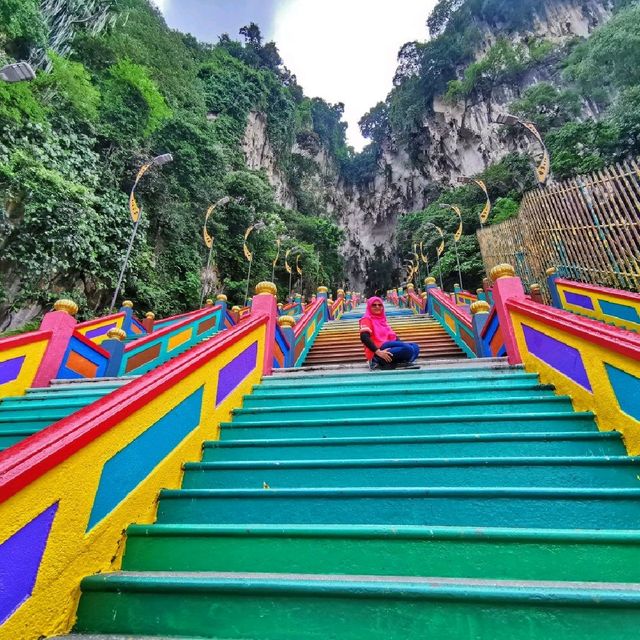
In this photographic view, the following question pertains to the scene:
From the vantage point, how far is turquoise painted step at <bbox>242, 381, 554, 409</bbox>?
2.71 m

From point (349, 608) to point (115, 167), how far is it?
16.4m

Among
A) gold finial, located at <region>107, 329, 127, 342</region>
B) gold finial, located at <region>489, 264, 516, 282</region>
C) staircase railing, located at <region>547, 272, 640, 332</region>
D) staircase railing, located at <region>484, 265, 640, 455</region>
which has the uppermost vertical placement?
gold finial, located at <region>107, 329, 127, 342</region>

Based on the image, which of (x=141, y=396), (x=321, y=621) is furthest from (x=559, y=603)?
(x=141, y=396)

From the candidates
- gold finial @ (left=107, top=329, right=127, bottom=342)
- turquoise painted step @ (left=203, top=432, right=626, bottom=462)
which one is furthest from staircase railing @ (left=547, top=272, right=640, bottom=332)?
gold finial @ (left=107, top=329, right=127, bottom=342)

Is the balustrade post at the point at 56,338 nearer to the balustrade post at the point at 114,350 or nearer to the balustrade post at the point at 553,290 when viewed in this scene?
the balustrade post at the point at 114,350

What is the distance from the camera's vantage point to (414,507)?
1.57 meters

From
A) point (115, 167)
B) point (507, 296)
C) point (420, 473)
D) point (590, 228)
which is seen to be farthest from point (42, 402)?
point (115, 167)

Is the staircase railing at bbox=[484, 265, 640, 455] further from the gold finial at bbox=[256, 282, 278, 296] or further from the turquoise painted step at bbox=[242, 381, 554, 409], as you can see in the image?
the gold finial at bbox=[256, 282, 278, 296]

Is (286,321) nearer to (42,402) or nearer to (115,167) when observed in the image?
(42,402)

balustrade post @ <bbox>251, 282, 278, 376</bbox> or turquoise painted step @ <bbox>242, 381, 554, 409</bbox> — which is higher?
balustrade post @ <bbox>251, 282, 278, 376</bbox>

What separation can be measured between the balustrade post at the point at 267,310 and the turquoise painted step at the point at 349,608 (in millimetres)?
2585

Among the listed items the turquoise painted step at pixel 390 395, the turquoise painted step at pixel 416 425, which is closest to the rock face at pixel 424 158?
the turquoise painted step at pixel 390 395

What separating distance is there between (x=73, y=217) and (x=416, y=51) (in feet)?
142

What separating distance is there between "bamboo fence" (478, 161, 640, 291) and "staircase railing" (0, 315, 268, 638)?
26.3ft
